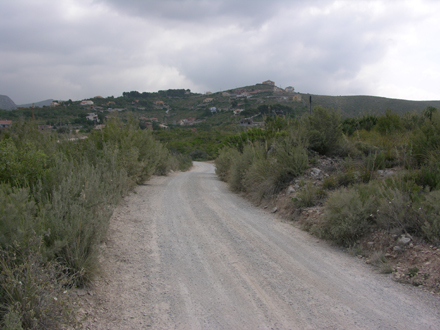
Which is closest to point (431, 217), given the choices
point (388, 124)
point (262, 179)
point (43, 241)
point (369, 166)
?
point (369, 166)

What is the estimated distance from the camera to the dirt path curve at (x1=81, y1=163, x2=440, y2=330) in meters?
3.77

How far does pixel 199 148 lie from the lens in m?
65.5

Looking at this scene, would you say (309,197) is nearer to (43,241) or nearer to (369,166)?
(369,166)

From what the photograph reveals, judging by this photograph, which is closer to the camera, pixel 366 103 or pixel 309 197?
pixel 309 197

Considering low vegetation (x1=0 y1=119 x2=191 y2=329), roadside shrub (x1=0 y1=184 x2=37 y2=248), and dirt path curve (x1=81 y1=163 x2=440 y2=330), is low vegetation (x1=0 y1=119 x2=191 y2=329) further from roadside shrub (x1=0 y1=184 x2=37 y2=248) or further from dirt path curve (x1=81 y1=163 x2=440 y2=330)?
dirt path curve (x1=81 y1=163 x2=440 y2=330)

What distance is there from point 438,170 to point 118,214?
26.3ft

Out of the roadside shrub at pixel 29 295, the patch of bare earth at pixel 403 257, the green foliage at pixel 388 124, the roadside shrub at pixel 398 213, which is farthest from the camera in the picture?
the green foliage at pixel 388 124

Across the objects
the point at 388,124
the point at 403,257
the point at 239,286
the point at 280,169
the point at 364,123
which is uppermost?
the point at 364,123

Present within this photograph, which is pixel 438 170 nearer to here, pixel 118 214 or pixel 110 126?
pixel 118 214

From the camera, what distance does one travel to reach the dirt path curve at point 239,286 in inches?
148

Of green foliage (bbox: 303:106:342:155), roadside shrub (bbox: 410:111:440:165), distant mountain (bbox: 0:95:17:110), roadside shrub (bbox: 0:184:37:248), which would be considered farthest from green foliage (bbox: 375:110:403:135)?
distant mountain (bbox: 0:95:17:110)

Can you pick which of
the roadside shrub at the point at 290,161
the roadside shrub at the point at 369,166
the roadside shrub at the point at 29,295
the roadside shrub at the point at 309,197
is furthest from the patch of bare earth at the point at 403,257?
the roadside shrub at the point at 29,295

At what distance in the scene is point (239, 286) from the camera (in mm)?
4609

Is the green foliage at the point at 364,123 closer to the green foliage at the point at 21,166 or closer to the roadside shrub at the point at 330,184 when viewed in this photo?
the roadside shrub at the point at 330,184
